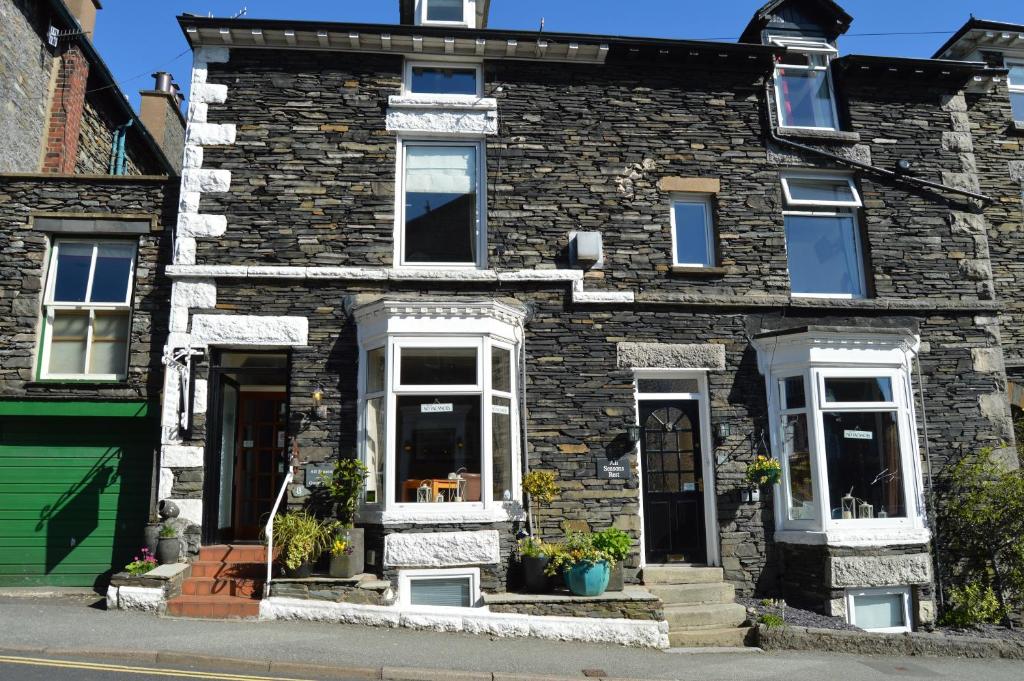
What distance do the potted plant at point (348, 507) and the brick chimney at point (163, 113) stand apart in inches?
379

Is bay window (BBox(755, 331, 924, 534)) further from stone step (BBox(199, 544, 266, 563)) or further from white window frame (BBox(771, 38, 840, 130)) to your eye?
stone step (BBox(199, 544, 266, 563))

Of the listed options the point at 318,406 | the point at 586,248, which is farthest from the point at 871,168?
the point at 318,406

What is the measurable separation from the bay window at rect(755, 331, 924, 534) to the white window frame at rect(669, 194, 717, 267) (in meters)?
1.43

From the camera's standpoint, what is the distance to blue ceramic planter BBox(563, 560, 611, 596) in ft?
27.5

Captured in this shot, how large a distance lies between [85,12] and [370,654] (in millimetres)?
12873

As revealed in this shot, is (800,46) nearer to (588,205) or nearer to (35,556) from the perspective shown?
(588,205)

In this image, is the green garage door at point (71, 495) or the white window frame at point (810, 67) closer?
the green garage door at point (71, 495)

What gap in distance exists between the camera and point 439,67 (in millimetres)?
10922

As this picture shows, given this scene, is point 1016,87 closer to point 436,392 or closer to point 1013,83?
point 1013,83

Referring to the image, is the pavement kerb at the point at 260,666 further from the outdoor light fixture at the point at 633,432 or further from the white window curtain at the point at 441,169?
the white window curtain at the point at 441,169

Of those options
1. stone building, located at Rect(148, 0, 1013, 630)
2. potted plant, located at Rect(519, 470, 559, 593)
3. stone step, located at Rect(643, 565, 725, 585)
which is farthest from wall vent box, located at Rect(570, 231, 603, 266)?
stone step, located at Rect(643, 565, 725, 585)

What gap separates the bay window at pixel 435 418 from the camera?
9.02m

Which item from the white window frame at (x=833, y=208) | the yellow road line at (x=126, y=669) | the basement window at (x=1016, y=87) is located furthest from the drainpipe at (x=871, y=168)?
the yellow road line at (x=126, y=669)

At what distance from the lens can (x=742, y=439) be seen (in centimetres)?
996
